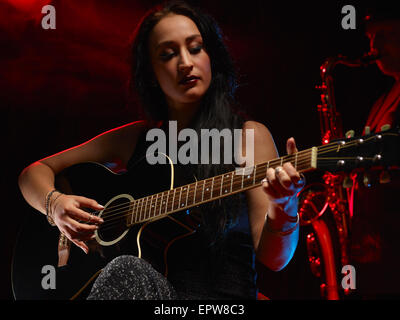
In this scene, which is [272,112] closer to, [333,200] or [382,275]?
[333,200]

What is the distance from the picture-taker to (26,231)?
178 cm

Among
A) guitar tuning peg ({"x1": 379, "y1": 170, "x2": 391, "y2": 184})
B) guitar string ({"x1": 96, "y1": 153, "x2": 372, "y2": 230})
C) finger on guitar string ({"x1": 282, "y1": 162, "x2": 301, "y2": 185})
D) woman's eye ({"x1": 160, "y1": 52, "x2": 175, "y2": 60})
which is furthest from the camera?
woman's eye ({"x1": 160, "y1": 52, "x2": 175, "y2": 60})

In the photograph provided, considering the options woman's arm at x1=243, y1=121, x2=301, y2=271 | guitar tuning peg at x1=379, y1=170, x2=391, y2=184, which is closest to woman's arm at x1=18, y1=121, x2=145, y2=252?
woman's arm at x1=243, y1=121, x2=301, y2=271

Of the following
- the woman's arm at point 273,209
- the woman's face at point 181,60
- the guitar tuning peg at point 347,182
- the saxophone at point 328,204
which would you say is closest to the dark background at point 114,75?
the saxophone at point 328,204

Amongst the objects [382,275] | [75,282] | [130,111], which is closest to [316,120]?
[382,275]

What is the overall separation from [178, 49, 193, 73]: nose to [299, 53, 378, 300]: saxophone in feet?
2.79

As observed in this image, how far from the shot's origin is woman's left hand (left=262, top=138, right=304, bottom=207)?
1152 mm

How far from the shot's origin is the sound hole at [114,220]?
1518mm

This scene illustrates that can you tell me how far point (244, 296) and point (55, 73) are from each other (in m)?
1.78

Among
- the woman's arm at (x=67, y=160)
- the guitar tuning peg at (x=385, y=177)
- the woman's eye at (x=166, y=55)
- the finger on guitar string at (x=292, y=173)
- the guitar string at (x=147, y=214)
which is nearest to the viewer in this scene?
the guitar tuning peg at (x=385, y=177)

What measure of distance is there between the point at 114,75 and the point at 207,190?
148 centimetres

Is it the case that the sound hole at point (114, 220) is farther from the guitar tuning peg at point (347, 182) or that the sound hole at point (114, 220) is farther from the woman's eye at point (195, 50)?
the guitar tuning peg at point (347, 182)

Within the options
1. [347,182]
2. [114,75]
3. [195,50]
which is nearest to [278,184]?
[347,182]

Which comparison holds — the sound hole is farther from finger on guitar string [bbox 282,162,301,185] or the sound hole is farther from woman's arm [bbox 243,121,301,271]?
finger on guitar string [bbox 282,162,301,185]
